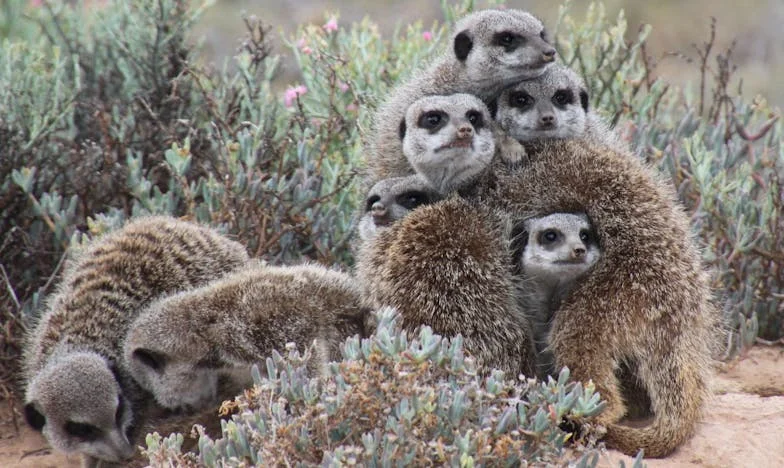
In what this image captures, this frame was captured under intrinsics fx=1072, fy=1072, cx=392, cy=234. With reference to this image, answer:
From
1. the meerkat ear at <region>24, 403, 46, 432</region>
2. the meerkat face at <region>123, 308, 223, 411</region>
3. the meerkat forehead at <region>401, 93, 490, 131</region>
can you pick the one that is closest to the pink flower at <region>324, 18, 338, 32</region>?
the meerkat forehead at <region>401, 93, 490, 131</region>

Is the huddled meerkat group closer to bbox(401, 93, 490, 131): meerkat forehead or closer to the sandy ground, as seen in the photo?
bbox(401, 93, 490, 131): meerkat forehead

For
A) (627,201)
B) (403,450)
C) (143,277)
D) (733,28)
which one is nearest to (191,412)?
(143,277)

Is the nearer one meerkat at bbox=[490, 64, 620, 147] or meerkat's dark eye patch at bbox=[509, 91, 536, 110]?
meerkat at bbox=[490, 64, 620, 147]

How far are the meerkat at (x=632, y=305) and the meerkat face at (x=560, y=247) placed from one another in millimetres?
56

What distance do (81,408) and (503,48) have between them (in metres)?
2.35

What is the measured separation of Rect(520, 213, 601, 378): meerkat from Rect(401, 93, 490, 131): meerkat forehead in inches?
23.3

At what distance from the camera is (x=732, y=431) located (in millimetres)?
4129

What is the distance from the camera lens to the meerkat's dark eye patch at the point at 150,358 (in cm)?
425

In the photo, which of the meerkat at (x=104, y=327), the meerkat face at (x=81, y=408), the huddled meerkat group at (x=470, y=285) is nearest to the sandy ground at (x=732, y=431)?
the huddled meerkat group at (x=470, y=285)

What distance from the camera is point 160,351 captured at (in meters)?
4.21

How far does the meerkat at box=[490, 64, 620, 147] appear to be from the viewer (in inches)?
173

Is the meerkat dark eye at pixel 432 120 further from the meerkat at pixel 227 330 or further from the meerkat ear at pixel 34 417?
the meerkat ear at pixel 34 417

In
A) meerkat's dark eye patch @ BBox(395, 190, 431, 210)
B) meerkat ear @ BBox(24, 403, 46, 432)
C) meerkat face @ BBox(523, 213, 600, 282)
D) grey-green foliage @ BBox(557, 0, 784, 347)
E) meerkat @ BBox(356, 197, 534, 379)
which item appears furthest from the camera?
grey-green foliage @ BBox(557, 0, 784, 347)

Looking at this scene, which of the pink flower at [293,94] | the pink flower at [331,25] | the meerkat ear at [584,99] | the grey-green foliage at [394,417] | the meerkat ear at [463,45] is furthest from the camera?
the pink flower at [331,25]
